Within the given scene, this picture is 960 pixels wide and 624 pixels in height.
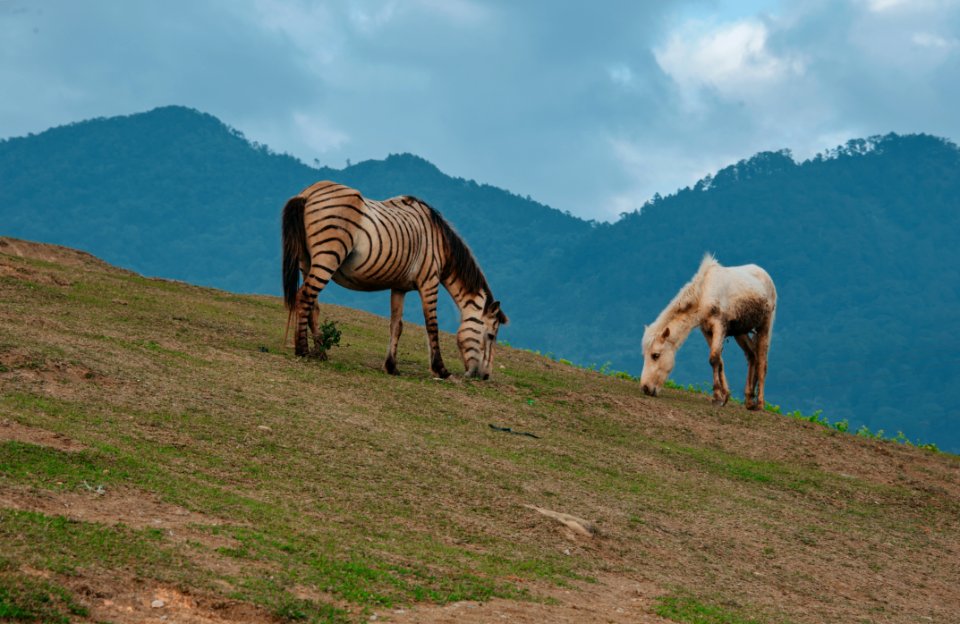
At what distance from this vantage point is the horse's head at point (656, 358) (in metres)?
22.1

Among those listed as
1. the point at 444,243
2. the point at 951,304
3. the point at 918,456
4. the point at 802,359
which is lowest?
the point at 918,456

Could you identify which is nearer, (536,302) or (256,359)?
(256,359)

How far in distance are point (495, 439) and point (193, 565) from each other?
7.72 metres

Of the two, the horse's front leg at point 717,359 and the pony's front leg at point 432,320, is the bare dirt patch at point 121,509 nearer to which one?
the pony's front leg at point 432,320

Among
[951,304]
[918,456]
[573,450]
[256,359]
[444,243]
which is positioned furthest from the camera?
[951,304]

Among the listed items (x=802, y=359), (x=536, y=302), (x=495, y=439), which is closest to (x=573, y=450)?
(x=495, y=439)

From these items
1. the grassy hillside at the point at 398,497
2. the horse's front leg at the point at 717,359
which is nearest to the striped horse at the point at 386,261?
the grassy hillside at the point at 398,497

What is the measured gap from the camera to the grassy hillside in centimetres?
786

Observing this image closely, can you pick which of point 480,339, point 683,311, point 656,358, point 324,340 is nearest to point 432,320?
point 480,339

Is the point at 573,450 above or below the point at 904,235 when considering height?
below

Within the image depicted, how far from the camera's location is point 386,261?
1834 cm

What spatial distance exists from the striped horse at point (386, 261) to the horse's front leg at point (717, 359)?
181 inches

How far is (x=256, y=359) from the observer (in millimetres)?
17234

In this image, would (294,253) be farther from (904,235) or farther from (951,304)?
(904,235)
